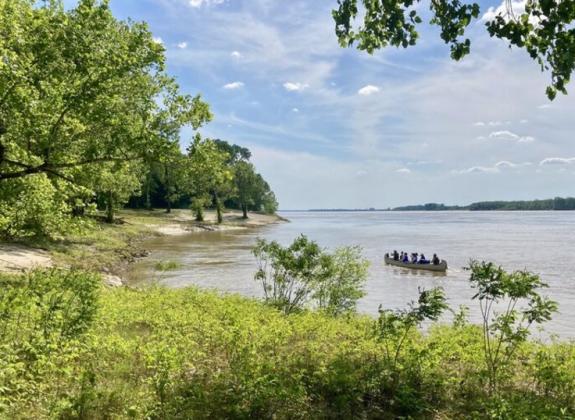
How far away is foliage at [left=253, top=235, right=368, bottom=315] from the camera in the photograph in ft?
60.6

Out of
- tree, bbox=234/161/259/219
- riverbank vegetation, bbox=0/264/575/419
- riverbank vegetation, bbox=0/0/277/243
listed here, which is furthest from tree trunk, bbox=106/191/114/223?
tree, bbox=234/161/259/219

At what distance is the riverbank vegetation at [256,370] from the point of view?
6.39 m

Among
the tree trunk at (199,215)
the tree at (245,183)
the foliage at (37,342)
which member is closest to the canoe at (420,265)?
the foliage at (37,342)

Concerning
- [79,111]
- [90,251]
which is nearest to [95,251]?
[90,251]

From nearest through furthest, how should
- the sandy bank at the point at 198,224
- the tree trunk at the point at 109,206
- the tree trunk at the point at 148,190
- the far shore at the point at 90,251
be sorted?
the far shore at the point at 90,251, the tree trunk at the point at 109,206, the sandy bank at the point at 198,224, the tree trunk at the point at 148,190

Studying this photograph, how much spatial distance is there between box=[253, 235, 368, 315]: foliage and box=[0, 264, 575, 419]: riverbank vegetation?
7.21 meters

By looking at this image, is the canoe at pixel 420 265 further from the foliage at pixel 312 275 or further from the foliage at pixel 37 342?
the foliage at pixel 37 342

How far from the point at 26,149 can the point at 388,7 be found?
32.5 feet

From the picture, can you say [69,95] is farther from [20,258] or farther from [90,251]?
[90,251]

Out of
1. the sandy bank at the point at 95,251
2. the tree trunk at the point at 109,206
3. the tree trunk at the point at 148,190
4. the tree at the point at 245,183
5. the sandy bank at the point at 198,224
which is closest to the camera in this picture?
the sandy bank at the point at 95,251

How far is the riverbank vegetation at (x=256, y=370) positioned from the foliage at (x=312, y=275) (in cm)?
721

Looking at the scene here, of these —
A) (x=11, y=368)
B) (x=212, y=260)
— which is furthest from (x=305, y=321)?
(x=212, y=260)

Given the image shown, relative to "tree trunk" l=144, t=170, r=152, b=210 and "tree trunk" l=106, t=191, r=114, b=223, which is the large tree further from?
"tree trunk" l=144, t=170, r=152, b=210

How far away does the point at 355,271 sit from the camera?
20594mm
